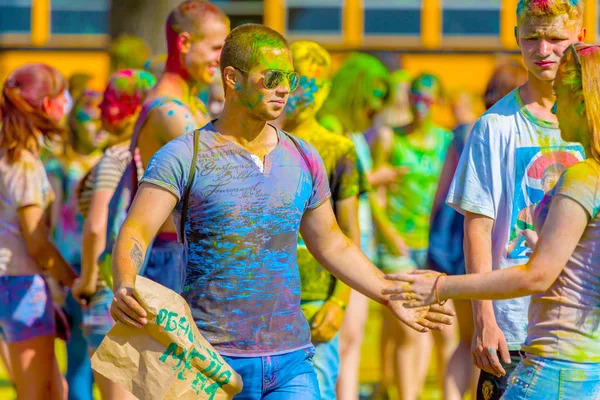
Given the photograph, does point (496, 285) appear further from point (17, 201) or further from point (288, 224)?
point (17, 201)

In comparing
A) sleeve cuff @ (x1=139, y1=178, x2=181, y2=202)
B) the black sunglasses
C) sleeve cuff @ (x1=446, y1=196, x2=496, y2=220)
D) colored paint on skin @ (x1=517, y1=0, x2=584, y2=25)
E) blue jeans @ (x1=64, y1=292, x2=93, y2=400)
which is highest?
colored paint on skin @ (x1=517, y1=0, x2=584, y2=25)

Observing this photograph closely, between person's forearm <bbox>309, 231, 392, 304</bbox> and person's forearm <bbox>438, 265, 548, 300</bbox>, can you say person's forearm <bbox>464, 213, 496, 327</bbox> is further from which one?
person's forearm <bbox>438, 265, 548, 300</bbox>

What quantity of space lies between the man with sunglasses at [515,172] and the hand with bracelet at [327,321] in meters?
1.12

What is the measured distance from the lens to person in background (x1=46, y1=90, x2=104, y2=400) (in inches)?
305

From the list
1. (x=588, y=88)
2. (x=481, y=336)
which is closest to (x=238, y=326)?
(x=481, y=336)

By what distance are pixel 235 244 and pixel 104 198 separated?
216 cm

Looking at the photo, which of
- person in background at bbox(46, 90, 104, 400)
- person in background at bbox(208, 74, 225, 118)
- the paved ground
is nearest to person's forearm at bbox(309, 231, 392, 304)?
person in background at bbox(46, 90, 104, 400)

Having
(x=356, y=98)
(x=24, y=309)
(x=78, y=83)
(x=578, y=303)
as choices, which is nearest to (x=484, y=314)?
(x=578, y=303)

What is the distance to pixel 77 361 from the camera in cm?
723

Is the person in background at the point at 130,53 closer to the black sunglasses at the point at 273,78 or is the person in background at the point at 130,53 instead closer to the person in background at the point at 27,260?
the person in background at the point at 27,260

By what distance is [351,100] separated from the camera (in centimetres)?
883

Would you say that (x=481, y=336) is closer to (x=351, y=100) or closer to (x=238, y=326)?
(x=238, y=326)

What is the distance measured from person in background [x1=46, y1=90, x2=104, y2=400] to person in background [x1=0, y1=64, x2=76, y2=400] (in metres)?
1.09

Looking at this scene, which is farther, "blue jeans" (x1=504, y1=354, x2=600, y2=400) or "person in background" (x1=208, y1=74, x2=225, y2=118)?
"person in background" (x1=208, y1=74, x2=225, y2=118)
